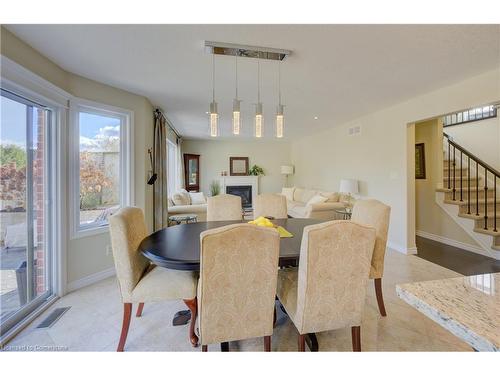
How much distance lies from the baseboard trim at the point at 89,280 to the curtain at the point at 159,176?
1017 mm

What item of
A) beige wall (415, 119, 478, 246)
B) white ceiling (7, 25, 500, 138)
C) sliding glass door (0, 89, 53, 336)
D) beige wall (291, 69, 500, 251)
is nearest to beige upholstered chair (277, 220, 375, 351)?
white ceiling (7, 25, 500, 138)

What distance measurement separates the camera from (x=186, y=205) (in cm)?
498

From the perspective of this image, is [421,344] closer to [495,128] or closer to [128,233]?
[128,233]

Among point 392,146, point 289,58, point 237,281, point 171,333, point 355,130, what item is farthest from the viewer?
point 355,130

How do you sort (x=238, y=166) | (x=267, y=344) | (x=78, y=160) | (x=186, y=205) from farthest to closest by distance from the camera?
(x=238, y=166), (x=186, y=205), (x=78, y=160), (x=267, y=344)

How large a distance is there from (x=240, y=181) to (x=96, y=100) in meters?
5.27

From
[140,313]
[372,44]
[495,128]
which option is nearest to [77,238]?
[140,313]

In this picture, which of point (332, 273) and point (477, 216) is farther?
point (477, 216)

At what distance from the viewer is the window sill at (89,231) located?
2.60m

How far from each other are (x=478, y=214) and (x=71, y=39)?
5750 mm

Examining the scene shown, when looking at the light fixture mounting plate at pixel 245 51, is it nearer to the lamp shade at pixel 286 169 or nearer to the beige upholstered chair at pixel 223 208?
the beige upholstered chair at pixel 223 208

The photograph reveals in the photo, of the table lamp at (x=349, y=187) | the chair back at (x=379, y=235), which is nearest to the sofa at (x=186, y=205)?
the table lamp at (x=349, y=187)

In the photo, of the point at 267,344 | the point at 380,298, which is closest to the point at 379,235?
the point at 380,298

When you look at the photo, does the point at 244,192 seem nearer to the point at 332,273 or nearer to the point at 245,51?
the point at 245,51
